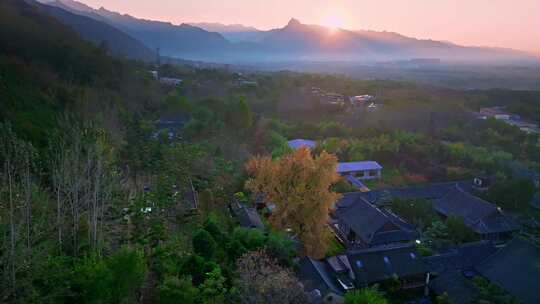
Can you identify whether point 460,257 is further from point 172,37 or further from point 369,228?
point 172,37

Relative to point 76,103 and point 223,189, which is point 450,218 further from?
point 76,103

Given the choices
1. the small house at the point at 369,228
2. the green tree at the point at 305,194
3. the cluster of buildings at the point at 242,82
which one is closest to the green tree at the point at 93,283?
the green tree at the point at 305,194

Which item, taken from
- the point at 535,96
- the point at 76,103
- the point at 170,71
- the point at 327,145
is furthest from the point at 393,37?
the point at 76,103

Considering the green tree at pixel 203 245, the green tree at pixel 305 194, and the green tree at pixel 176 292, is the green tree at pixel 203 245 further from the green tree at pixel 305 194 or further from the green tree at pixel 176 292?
the green tree at pixel 305 194

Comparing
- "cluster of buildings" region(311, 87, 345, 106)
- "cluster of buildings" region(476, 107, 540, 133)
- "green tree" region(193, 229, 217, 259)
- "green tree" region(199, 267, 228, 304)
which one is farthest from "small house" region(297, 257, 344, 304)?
"cluster of buildings" region(476, 107, 540, 133)

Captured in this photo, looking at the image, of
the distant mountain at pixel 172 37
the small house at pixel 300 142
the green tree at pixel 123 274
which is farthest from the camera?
the distant mountain at pixel 172 37

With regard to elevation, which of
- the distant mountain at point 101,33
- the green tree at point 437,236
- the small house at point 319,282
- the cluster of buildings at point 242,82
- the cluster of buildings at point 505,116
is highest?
the distant mountain at point 101,33

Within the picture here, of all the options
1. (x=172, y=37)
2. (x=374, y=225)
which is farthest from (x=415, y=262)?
(x=172, y=37)
